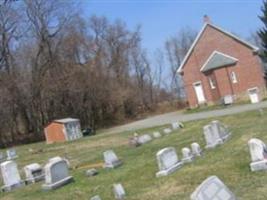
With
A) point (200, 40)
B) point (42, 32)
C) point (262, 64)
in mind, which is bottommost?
point (262, 64)

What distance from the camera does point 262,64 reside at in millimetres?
48750

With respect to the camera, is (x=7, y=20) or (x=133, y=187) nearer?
(x=133, y=187)

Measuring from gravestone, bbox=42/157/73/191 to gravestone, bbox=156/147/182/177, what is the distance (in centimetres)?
290

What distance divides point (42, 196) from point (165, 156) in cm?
310

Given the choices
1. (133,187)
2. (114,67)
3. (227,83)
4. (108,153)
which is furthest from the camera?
(114,67)

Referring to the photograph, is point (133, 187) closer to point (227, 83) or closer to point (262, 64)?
point (227, 83)

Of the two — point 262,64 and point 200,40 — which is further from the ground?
point 200,40

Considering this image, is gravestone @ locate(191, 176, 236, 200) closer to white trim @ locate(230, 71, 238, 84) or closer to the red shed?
the red shed

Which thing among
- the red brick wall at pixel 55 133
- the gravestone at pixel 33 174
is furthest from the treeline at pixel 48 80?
the gravestone at pixel 33 174

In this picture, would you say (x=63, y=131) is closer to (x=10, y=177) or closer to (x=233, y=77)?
(x=233, y=77)

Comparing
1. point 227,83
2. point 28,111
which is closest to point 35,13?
point 28,111

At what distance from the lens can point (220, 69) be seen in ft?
153

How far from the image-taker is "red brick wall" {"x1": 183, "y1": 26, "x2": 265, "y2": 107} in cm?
4550

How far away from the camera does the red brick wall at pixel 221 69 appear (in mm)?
45500
